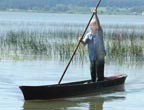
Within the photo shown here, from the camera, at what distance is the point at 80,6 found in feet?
646

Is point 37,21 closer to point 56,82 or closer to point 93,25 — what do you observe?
point 56,82

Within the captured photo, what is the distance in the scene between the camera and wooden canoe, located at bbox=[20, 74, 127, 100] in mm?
15727

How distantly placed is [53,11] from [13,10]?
13512mm

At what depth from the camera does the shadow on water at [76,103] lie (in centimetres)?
1555

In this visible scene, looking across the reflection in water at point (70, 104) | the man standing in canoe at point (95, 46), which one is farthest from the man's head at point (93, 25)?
the reflection in water at point (70, 104)

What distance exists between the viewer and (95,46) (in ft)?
59.1

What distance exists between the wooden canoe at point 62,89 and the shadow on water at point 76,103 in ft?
0.43

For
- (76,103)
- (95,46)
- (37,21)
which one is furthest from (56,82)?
(37,21)

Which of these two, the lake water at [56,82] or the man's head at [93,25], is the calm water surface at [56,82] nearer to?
the lake water at [56,82]

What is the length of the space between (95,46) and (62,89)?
7.40 feet

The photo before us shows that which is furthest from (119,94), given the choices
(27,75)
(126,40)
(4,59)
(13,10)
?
(13,10)

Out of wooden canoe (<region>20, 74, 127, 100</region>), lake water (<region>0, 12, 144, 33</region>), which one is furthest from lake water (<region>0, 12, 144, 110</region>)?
lake water (<region>0, 12, 144, 33</region>)

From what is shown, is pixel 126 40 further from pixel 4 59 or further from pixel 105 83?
pixel 105 83

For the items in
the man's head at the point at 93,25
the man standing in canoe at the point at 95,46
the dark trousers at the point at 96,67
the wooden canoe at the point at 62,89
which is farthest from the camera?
the dark trousers at the point at 96,67
